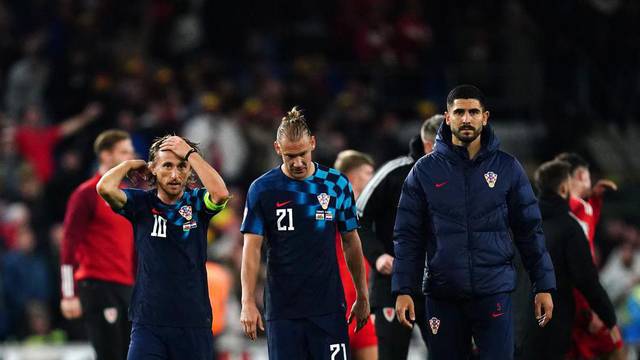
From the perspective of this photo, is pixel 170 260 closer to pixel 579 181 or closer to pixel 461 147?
pixel 461 147

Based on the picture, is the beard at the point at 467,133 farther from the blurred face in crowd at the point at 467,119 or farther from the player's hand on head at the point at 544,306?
the player's hand on head at the point at 544,306

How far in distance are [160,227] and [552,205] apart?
11.1 feet

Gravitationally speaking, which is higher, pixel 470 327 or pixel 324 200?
pixel 324 200

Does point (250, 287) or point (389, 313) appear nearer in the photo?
point (250, 287)

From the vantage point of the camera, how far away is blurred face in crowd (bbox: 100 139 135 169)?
1136cm

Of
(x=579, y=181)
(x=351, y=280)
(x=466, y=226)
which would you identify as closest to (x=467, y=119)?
(x=466, y=226)

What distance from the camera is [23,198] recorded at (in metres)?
17.2

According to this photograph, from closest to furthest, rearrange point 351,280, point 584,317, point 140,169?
point 140,169 → point 351,280 → point 584,317

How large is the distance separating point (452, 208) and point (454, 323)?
76cm

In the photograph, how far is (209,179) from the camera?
29.1ft

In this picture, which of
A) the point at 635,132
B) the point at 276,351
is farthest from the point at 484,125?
the point at 635,132

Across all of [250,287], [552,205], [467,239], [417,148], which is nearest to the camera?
[467,239]

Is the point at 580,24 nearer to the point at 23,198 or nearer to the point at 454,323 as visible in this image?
the point at 23,198

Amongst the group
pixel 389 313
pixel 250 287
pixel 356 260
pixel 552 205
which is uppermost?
pixel 552 205
